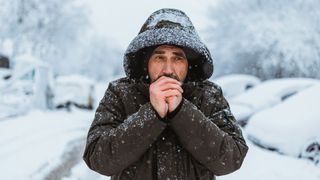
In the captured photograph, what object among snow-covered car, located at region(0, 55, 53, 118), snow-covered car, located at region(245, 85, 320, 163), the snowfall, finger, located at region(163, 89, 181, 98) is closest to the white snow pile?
the snowfall

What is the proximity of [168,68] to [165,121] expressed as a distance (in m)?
0.24

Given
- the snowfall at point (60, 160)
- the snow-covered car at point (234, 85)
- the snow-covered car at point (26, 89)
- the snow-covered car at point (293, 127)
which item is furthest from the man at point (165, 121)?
the snow-covered car at point (234, 85)

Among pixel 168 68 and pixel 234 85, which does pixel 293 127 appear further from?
pixel 234 85

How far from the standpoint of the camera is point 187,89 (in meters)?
1.89

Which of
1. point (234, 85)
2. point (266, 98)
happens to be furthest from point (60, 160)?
point (234, 85)

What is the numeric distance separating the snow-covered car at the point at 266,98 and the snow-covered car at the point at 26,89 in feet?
22.7

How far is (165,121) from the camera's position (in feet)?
5.58

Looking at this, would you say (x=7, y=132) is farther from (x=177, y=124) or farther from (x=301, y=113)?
(x=177, y=124)

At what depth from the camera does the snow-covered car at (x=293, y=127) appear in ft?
19.9

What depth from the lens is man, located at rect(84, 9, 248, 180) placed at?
5.51 feet

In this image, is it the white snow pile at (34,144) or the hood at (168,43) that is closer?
the hood at (168,43)

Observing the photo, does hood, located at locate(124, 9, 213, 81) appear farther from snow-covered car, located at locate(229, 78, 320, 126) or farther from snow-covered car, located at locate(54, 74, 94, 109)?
snow-covered car, located at locate(54, 74, 94, 109)

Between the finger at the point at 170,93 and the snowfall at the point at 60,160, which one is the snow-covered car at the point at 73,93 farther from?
the finger at the point at 170,93

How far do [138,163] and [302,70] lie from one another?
18.9 meters
